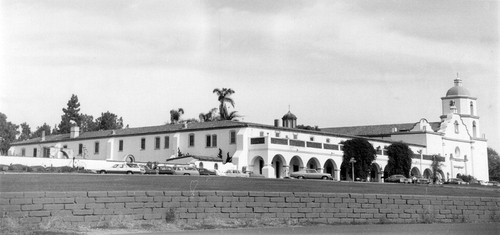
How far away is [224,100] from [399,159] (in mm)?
21533

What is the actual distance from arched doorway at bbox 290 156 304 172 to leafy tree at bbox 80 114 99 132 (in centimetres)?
5046

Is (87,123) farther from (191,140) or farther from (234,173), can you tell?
(234,173)

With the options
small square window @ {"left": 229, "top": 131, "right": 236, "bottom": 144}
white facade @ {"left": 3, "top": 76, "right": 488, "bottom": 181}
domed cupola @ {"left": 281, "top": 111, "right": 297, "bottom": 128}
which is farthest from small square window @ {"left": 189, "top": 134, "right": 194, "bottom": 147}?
domed cupola @ {"left": 281, "top": 111, "right": 297, "bottom": 128}

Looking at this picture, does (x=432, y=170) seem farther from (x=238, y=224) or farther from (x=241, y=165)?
(x=238, y=224)

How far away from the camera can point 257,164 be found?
71.0 metres

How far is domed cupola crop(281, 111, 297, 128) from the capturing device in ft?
276

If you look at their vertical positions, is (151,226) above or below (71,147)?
below

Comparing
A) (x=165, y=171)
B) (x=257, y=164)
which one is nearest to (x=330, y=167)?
(x=257, y=164)

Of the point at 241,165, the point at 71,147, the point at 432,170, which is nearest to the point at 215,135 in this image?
the point at 241,165

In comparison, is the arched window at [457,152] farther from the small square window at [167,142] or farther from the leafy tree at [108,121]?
the leafy tree at [108,121]

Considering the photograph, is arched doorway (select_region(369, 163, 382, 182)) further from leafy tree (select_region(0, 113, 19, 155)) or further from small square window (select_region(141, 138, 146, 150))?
leafy tree (select_region(0, 113, 19, 155))

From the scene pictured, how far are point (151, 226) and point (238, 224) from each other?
300cm

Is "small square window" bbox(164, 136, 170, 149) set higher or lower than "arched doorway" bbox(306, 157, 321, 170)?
higher

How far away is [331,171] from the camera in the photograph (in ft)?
251
